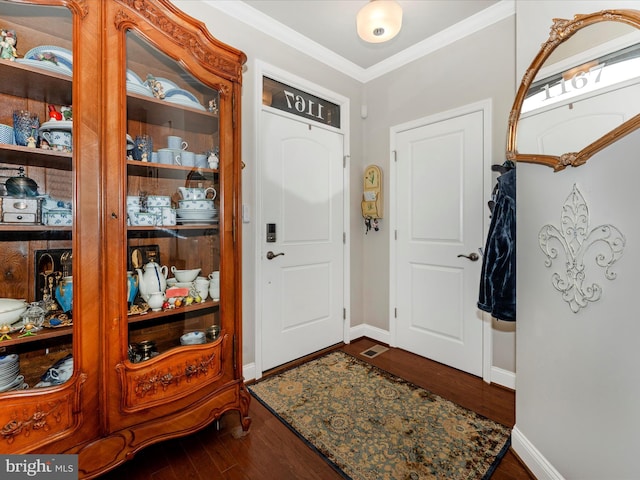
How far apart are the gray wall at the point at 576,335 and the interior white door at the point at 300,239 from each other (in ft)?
5.21

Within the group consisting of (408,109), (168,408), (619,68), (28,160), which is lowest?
(168,408)

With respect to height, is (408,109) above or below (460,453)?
above

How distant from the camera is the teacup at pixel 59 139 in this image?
3.96 feet

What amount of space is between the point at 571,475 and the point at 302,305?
188 cm

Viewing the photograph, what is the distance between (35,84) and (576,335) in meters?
→ 2.42

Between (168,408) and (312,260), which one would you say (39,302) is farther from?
(312,260)

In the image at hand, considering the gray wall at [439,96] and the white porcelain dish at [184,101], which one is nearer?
the white porcelain dish at [184,101]

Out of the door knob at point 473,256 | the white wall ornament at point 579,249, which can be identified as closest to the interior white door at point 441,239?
the door knob at point 473,256

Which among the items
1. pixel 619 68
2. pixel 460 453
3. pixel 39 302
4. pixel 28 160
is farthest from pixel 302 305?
pixel 619 68

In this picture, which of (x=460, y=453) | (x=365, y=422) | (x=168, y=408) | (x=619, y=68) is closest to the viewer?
(x=619, y=68)

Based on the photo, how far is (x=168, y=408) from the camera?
1.40 m

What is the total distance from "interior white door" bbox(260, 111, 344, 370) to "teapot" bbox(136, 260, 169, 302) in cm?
89

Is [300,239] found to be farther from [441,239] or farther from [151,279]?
[151,279]

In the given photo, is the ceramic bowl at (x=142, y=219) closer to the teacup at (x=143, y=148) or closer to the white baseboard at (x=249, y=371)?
the teacup at (x=143, y=148)
